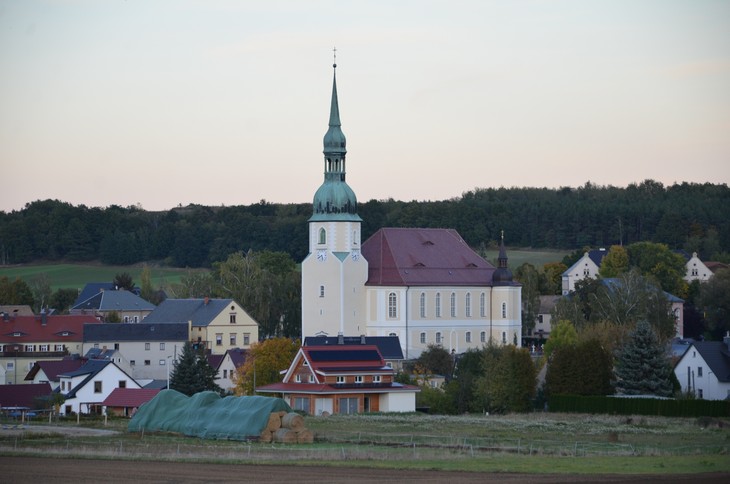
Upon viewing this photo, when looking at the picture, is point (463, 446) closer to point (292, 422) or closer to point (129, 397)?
point (292, 422)

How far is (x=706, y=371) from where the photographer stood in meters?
84.4

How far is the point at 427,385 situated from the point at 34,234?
315 ft

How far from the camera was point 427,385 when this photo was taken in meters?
88.0

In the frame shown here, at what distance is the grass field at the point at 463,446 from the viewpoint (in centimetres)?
4916

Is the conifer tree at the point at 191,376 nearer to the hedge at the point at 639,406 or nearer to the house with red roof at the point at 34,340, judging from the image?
the hedge at the point at 639,406

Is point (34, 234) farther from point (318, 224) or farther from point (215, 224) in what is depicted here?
point (318, 224)

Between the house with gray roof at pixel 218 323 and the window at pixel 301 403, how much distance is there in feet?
95.2

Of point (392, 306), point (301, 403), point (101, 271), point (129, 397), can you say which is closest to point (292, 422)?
point (301, 403)

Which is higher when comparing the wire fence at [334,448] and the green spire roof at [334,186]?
Result: the green spire roof at [334,186]

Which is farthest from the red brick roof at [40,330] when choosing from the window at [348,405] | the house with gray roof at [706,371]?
the house with gray roof at [706,371]

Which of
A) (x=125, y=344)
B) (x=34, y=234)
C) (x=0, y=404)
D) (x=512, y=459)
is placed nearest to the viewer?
(x=512, y=459)

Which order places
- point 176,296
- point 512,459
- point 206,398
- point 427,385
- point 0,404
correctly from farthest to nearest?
1. point 176,296
2. point 427,385
3. point 0,404
4. point 206,398
5. point 512,459

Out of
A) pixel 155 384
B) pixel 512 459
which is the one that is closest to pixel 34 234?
pixel 155 384

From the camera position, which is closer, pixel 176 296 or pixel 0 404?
pixel 0 404
